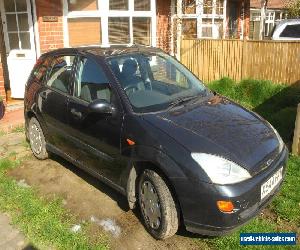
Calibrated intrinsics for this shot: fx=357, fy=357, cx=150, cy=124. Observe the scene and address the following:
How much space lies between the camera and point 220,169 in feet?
10.3

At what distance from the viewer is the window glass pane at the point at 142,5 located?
10.5 metres

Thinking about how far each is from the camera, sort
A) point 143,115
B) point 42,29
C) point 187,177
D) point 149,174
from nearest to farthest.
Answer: point 187,177
point 149,174
point 143,115
point 42,29

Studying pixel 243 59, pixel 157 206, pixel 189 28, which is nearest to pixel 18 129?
pixel 157 206

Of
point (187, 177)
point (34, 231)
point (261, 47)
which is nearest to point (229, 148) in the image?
point (187, 177)

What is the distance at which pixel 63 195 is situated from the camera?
4.68 m

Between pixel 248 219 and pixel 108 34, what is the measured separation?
7722 millimetres

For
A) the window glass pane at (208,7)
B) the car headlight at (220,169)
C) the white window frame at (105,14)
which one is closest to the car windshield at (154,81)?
the car headlight at (220,169)

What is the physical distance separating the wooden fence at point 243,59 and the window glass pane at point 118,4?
2614mm

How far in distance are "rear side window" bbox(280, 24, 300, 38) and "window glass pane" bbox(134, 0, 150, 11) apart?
4.63 m

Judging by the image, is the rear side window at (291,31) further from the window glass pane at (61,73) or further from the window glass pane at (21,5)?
the window glass pane at (61,73)

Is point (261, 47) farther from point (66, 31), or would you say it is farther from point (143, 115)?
point (143, 115)

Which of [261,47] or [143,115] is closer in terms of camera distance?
[143,115]

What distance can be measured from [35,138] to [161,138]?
3010mm

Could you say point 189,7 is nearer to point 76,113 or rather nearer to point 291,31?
point 291,31
